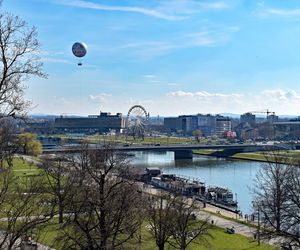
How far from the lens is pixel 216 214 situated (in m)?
32.5

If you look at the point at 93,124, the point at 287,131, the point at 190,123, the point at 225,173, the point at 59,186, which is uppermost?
the point at 190,123

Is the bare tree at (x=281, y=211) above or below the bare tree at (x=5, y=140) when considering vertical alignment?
below

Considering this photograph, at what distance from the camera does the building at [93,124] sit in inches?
6905

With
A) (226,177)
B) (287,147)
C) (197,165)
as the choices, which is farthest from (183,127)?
(226,177)

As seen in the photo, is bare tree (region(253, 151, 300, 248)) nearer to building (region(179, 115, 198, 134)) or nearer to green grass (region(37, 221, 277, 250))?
green grass (region(37, 221, 277, 250))

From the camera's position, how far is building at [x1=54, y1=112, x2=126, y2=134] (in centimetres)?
17538

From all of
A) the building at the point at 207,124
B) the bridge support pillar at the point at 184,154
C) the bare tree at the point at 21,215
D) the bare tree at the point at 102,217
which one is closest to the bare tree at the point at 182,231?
the bare tree at the point at 102,217

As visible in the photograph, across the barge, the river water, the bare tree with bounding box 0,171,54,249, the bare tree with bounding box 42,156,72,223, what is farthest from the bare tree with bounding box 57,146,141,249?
the river water

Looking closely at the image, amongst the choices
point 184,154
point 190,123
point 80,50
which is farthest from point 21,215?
point 190,123

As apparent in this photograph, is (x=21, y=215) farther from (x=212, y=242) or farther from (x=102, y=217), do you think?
(x=212, y=242)

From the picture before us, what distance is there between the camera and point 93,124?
584 feet

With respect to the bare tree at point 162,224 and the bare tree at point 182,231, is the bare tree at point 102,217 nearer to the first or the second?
the bare tree at point 162,224

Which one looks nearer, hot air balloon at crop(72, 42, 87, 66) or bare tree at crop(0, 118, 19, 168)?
bare tree at crop(0, 118, 19, 168)

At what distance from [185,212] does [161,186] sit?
24707mm
